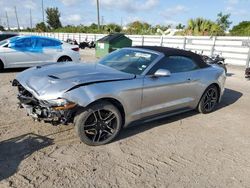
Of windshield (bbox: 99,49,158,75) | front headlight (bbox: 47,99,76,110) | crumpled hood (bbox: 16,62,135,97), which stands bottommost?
front headlight (bbox: 47,99,76,110)

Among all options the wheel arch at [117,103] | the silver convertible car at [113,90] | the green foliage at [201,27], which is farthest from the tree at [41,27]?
the wheel arch at [117,103]

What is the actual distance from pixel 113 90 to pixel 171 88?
4.32 feet

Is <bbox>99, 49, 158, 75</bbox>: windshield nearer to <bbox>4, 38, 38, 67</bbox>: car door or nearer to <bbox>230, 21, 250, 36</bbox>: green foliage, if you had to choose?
<bbox>4, 38, 38, 67</bbox>: car door

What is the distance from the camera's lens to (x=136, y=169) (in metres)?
3.37

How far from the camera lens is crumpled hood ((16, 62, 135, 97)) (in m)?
3.66

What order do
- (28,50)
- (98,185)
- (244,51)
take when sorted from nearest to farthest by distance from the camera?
(98,185), (28,50), (244,51)

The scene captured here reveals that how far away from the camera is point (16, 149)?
3670 millimetres

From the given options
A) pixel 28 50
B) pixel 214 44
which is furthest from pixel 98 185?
pixel 214 44

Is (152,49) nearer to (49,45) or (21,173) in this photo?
(21,173)

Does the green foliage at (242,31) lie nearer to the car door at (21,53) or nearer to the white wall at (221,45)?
the white wall at (221,45)

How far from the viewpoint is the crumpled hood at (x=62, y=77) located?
3664mm

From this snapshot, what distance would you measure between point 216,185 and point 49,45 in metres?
8.88

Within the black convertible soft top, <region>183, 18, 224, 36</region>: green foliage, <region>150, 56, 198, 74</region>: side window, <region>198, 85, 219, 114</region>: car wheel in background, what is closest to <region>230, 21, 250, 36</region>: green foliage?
<region>183, 18, 224, 36</region>: green foliage

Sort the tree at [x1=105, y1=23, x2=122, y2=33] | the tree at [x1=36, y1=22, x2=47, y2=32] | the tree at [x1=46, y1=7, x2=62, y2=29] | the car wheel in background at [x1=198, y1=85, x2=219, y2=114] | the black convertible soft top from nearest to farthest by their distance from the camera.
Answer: the black convertible soft top
the car wheel in background at [x1=198, y1=85, x2=219, y2=114]
the tree at [x1=105, y1=23, x2=122, y2=33]
the tree at [x1=36, y1=22, x2=47, y2=32]
the tree at [x1=46, y1=7, x2=62, y2=29]
